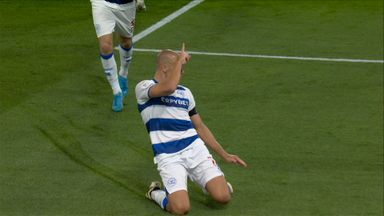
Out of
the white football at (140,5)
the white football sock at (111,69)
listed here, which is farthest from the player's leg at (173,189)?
the white football at (140,5)

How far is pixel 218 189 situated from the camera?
8945mm

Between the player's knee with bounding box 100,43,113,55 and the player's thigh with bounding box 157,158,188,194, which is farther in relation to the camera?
the player's knee with bounding box 100,43,113,55

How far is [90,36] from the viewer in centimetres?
1526

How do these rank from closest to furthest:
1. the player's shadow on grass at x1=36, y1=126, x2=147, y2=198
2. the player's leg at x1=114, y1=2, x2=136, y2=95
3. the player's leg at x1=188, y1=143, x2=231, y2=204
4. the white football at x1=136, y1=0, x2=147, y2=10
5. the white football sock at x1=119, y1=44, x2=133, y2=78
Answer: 1. the player's leg at x1=188, y1=143, x2=231, y2=204
2. the player's shadow on grass at x1=36, y1=126, x2=147, y2=198
3. the player's leg at x1=114, y1=2, x2=136, y2=95
4. the white football sock at x1=119, y1=44, x2=133, y2=78
5. the white football at x1=136, y1=0, x2=147, y2=10

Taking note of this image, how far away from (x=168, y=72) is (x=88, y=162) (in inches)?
67.0

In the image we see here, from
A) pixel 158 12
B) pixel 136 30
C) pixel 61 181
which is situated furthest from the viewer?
pixel 158 12

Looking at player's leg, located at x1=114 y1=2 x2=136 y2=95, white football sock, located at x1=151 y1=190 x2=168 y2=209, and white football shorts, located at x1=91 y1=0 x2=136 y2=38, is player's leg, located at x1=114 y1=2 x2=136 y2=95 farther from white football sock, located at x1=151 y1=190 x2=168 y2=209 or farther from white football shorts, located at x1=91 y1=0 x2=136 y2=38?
white football sock, located at x1=151 y1=190 x2=168 y2=209

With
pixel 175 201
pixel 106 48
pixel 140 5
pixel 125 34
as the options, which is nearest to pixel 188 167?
pixel 175 201

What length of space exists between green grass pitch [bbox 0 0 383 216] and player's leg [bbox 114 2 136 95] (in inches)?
12.9

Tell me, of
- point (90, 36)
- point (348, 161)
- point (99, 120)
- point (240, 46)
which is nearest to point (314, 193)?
point (348, 161)

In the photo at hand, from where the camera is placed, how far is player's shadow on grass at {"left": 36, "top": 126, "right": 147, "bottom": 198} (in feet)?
31.4

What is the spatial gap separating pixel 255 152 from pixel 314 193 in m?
1.20

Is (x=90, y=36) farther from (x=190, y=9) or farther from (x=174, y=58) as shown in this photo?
(x=174, y=58)

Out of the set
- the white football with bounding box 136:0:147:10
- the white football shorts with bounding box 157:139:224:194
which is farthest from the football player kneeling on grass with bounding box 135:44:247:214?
the white football with bounding box 136:0:147:10
